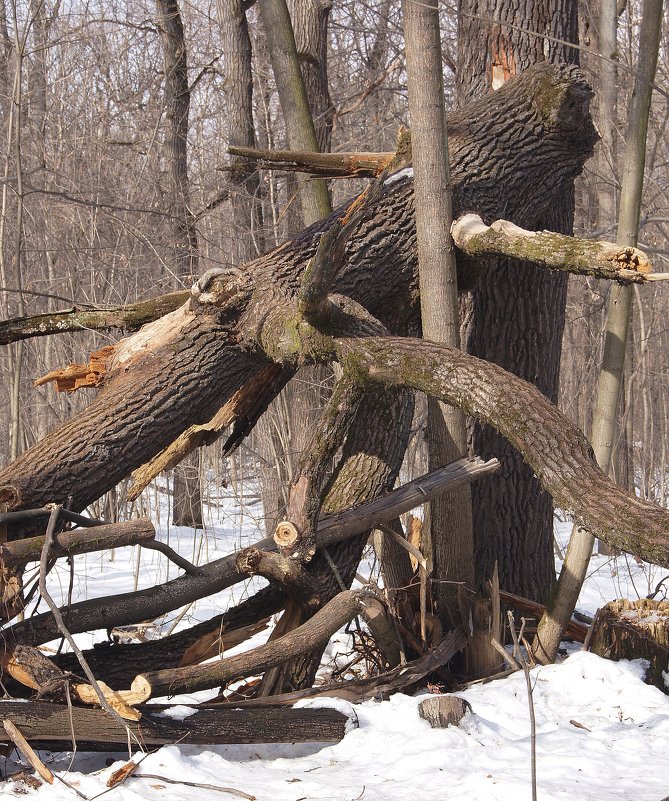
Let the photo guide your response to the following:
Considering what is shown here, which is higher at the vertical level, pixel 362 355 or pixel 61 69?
pixel 61 69

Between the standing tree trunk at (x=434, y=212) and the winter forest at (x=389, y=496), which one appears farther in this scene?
the standing tree trunk at (x=434, y=212)

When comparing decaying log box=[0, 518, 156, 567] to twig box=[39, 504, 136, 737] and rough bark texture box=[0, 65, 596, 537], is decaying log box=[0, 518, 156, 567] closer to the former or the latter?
twig box=[39, 504, 136, 737]

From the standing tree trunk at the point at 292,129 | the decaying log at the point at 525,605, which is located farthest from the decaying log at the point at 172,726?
the standing tree trunk at the point at 292,129

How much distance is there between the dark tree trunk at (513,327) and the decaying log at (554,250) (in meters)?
0.71

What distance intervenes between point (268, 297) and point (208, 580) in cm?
145

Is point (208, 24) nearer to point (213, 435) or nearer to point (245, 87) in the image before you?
point (245, 87)

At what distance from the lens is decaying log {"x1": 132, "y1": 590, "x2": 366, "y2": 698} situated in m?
3.37

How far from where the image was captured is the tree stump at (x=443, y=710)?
3662 millimetres

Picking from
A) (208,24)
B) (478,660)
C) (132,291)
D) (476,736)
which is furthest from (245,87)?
(476,736)

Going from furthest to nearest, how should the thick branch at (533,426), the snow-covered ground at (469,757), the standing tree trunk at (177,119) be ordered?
1. the standing tree trunk at (177,119)
2. the snow-covered ground at (469,757)
3. the thick branch at (533,426)

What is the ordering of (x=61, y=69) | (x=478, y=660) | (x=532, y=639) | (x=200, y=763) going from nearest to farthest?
(x=200, y=763), (x=478, y=660), (x=532, y=639), (x=61, y=69)

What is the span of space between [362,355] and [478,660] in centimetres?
195

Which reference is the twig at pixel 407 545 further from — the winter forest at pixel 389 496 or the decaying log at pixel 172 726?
the decaying log at pixel 172 726

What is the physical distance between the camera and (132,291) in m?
9.31
